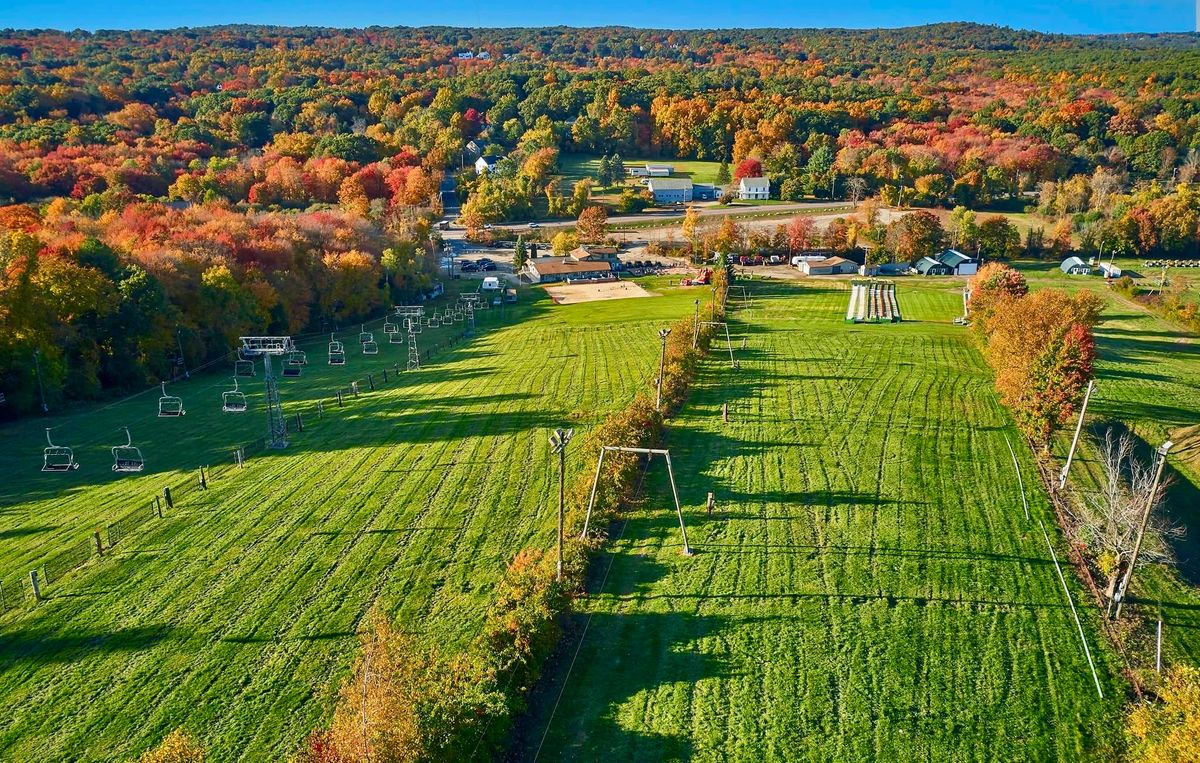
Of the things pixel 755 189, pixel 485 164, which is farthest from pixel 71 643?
pixel 485 164

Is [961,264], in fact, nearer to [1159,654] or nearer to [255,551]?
[1159,654]

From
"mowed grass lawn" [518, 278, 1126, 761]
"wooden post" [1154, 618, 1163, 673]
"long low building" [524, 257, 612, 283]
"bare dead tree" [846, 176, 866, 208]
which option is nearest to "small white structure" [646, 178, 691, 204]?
"bare dead tree" [846, 176, 866, 208]

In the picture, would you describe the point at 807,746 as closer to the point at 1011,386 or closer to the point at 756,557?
the point at 756,557

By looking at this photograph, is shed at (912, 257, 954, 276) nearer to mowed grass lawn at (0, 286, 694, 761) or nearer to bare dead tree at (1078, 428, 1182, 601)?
mowed grass lawn at (0, 286, 694, 761)

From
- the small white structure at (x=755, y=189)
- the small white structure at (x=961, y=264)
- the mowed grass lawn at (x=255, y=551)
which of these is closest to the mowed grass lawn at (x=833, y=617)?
the mowed grass lawn at (x=255, y=551)

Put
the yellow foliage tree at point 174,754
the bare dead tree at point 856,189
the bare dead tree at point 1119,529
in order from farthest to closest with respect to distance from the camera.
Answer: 1. the bare dead tree at point 856,189
2. the bare dead tree at point 1119,529
3. the yellow foliage tree at point 174,754

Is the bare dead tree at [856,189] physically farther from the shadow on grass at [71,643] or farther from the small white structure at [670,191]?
the shadow on grass at [71,643]

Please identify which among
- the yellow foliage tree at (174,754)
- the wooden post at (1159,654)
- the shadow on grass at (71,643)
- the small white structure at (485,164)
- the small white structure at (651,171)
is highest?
the small white structure at (485,164)
